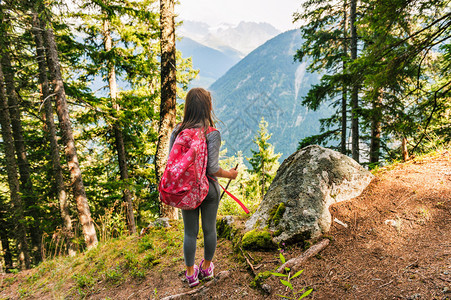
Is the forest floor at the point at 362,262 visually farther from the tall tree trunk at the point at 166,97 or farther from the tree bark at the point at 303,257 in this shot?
the tall tree trunk at the point at 166,97

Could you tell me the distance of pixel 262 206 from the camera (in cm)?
343

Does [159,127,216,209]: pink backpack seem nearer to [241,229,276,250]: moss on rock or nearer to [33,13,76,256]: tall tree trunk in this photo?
[241,229,276,250]: moss on rock

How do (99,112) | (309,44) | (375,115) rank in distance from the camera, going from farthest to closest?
(309,44) → (99,112) → (375,115)

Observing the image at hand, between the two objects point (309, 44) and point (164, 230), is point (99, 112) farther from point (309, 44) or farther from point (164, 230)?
point (309, 44)

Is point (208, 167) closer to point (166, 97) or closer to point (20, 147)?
point (166, 97)

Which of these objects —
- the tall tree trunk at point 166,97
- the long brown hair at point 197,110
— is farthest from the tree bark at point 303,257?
the tall tree trunk at point 166,97

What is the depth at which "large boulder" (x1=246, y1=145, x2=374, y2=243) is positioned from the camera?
9.21ft

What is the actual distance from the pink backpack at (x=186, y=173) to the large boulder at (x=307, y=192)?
145 cm

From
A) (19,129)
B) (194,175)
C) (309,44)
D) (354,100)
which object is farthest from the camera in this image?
(309,44)

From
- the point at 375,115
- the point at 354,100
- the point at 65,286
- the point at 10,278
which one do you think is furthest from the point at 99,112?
the point at 354,100

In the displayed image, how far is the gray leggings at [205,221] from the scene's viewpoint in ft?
7.41

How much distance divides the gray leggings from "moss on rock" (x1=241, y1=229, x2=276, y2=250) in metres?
0.71

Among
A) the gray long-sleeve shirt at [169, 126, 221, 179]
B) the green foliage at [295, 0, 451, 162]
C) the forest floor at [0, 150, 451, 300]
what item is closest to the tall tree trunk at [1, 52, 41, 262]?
the forest floor at [0, 150, 451, 300]

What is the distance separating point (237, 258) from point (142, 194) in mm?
9760
